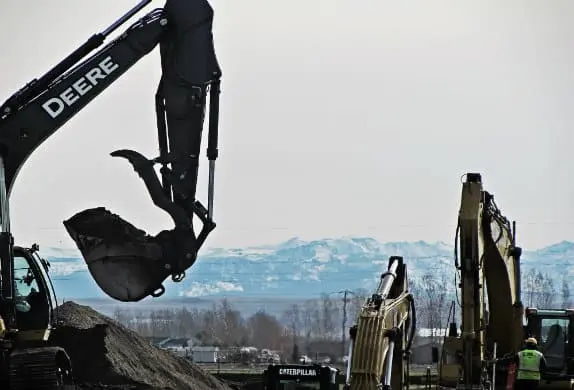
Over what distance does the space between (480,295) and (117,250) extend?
8787 mm

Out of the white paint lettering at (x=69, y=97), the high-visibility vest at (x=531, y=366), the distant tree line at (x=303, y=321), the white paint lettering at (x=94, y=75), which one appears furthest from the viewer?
the distant tree line at (x=303, y=321)

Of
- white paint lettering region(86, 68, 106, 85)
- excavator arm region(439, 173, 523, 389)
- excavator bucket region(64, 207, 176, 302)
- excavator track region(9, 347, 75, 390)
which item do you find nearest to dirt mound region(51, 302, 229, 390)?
excavator bucket region(64, 207, 176, 302)

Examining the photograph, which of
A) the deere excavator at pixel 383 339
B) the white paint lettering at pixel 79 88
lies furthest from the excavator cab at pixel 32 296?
the deere excavator at pixel 383 339

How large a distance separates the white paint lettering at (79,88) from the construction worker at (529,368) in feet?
35.0

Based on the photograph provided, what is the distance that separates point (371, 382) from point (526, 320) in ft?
20.4

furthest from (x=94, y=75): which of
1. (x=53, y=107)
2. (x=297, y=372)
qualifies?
(x=297, y=372)

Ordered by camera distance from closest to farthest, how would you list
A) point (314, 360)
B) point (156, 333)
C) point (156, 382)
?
point (156, 382)
point (314, 360)
point (156, 333)

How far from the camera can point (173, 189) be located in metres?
30.1

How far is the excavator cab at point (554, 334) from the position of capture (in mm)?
25453

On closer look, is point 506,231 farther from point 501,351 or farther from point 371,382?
point 371,382

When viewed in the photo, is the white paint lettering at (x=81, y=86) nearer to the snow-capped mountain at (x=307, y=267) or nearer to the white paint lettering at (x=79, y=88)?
the white paint lettering at (x=79, y=88)

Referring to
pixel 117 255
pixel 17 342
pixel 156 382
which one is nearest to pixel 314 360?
pixel 156 382

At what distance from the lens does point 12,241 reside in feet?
81.2

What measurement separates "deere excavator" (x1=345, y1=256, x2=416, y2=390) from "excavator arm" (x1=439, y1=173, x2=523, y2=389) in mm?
760
